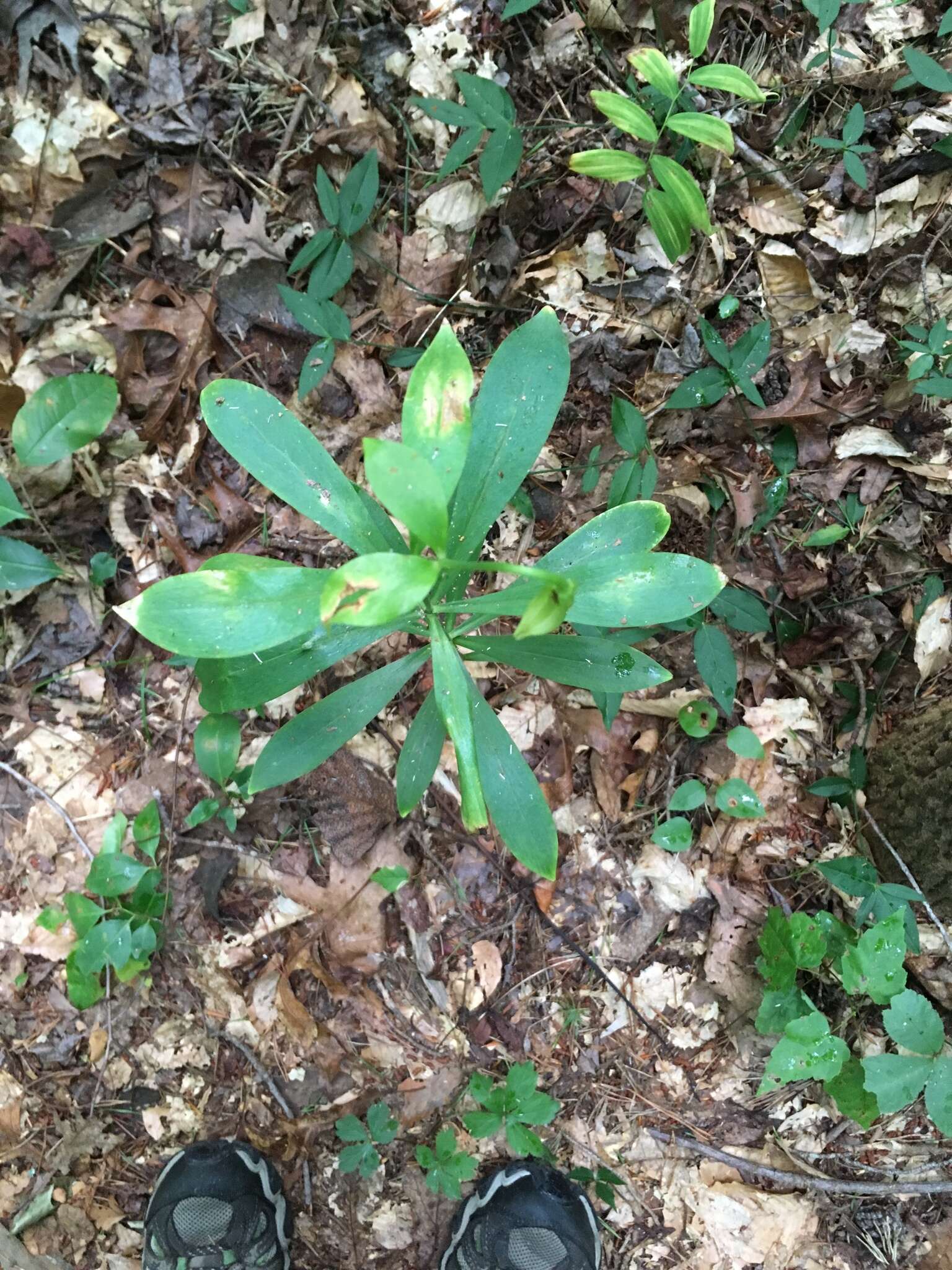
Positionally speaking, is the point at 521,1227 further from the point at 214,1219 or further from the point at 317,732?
the point at 317,732

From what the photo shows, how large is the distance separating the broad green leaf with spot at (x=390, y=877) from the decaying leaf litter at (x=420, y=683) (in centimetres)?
5

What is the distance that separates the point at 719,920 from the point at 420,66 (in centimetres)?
285

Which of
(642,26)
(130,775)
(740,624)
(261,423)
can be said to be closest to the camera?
(261,423)

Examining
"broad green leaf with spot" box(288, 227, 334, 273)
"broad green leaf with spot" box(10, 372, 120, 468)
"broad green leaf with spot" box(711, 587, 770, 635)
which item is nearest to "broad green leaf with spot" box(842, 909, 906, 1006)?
"broad green leaf with spot" box(711, 587, 770, 635)

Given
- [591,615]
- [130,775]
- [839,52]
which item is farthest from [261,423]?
[839,52]

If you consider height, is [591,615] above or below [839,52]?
below

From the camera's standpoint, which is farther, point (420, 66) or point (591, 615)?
point (420, 66)

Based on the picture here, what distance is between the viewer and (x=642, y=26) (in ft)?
7.83

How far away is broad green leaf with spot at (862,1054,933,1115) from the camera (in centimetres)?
196

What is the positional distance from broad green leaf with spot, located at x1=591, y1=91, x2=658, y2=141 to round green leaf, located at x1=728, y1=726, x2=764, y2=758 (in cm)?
162

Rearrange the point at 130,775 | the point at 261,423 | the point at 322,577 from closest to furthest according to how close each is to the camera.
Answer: the point at 322,577 → the point at 261,423 → the point at 130,775

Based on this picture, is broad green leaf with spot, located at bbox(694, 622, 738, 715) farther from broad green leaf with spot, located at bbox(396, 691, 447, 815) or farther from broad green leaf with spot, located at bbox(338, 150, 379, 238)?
broad green leaf with spot, located at bbox(338, 150, 379, 238)

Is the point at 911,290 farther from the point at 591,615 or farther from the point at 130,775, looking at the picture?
the point at 130,775

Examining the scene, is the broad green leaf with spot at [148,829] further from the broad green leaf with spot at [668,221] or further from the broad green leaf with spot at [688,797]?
the broad green leaf with spot at [668,221]
